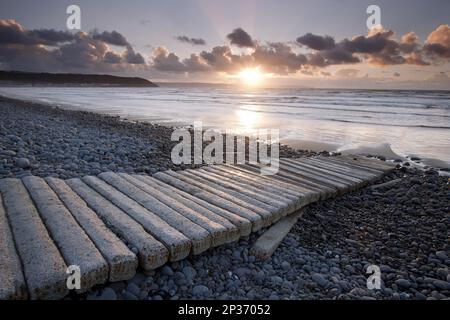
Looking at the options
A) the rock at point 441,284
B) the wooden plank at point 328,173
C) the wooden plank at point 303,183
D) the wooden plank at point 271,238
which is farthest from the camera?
the wooden plank at point 328,173

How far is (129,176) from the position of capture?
531 cm

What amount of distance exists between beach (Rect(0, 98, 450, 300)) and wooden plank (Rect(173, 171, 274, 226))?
251 mm

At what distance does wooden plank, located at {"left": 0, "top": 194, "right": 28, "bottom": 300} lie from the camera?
245 centimetres

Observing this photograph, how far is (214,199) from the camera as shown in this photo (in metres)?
4.62

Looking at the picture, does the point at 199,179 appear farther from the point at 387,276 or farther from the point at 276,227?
the point at 387,276

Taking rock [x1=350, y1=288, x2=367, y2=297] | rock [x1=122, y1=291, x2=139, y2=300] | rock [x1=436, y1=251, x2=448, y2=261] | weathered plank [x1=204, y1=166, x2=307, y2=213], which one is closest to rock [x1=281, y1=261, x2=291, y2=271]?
rock [x1=350, y1=288, x2=367, y2=297]

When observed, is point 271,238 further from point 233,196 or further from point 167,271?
point 167,271

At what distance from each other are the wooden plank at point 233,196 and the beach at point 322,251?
251 mm

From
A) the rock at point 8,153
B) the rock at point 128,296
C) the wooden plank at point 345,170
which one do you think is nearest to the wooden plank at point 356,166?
the wooden plank at point 345,170

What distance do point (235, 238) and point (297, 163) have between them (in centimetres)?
401

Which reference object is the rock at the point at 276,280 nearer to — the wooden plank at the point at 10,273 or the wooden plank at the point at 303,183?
the wooden plank at the point at 10,273

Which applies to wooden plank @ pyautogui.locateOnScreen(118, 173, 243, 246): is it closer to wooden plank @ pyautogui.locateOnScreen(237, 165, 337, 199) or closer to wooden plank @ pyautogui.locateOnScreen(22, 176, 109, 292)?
wooden plank @ pyautogui.locateOnScreen(22, 176, 109, 292)

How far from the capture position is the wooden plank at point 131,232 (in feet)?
10.2
